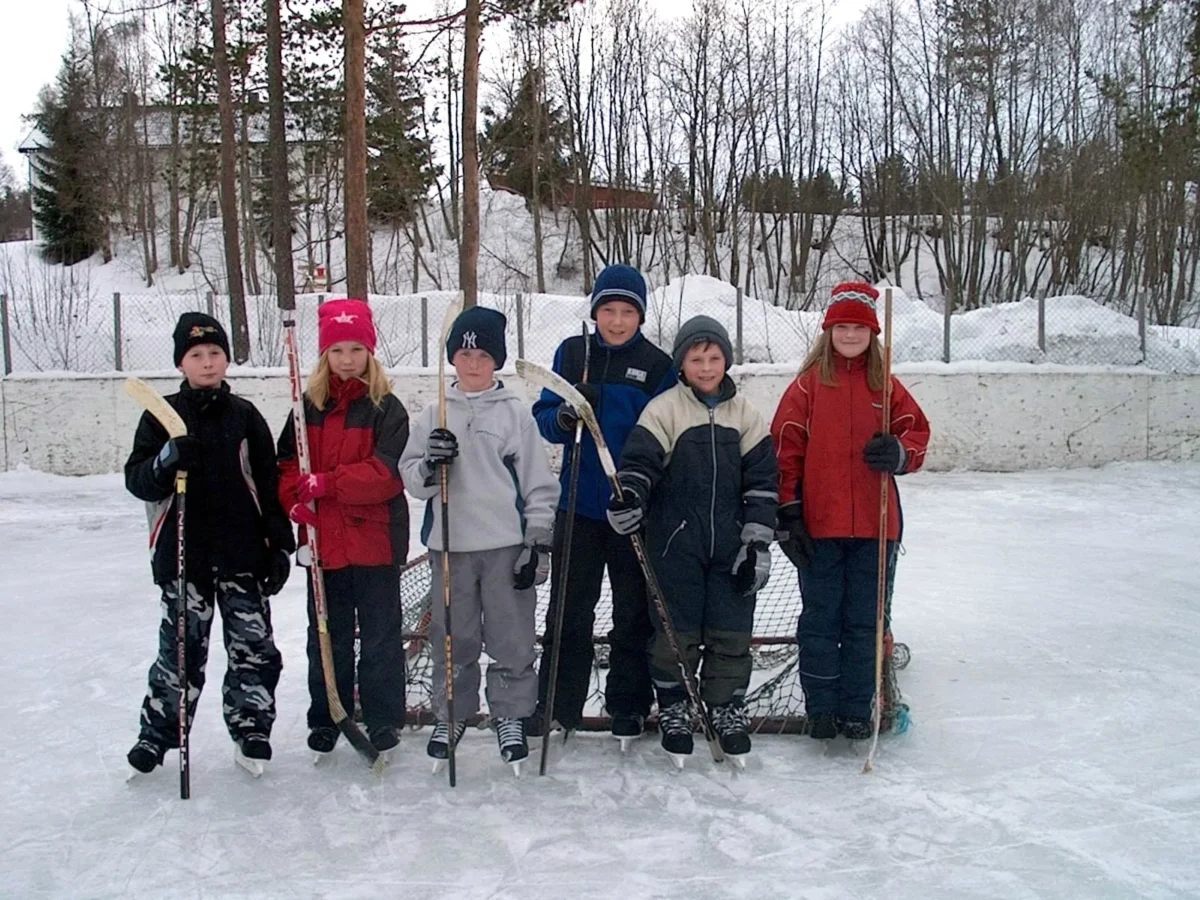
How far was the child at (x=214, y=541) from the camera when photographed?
2.87m

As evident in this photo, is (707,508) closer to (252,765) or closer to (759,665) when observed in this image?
(759,665)

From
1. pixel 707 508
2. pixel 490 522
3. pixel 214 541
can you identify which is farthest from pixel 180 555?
pixel 707 508

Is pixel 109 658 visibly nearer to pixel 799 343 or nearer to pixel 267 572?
pixel 267 572

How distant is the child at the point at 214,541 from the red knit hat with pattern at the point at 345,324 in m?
0.30

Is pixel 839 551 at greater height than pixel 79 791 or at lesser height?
greater

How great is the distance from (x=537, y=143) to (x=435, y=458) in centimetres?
2087

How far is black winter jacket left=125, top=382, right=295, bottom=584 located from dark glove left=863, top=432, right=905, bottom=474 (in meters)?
1.79

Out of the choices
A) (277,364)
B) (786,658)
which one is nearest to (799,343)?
(277,364)

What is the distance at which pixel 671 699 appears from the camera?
3078mm

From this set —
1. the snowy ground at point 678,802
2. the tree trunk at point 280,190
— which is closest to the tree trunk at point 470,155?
the tree trunk at point 280,190

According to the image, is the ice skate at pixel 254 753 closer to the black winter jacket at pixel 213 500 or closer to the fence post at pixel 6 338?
the black winter jacket at pixel 213 500

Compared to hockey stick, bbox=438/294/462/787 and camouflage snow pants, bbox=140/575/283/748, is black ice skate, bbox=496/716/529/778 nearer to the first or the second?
hockey stick, bbox=438/294/462/787

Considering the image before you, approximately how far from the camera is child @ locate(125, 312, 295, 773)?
287cm

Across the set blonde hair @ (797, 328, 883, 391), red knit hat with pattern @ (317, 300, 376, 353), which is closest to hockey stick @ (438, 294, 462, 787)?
red knit hat with pattern @ (317, 300, 376, 353)
